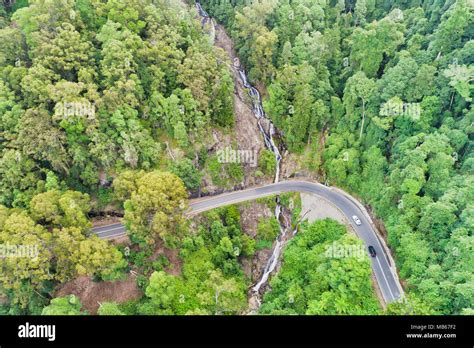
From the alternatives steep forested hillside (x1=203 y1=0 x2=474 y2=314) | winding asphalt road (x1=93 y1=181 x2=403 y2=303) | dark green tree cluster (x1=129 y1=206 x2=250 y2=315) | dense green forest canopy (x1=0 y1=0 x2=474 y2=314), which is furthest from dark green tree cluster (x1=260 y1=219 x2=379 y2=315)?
steep forested hillside (x1=203 y1=0 x2=474 y2=314)

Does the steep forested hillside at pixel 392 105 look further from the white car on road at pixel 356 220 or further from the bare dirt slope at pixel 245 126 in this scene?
the bare dirt slope at pixel 245 126

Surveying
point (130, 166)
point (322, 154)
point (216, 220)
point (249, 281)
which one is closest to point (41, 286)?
point (130, 166)

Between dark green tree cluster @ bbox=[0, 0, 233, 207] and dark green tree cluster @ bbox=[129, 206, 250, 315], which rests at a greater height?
dark green tree cluster @ bbox=[0, 0, 233, 207]

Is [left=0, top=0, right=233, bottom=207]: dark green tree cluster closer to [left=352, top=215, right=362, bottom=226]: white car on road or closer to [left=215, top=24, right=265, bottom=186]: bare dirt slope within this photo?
[left=215, top=24, right=265, bottom=186]: bare dirt slope

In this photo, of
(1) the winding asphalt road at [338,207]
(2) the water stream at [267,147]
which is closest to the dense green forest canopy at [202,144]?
(1) the winding asphalt road at [338,207]

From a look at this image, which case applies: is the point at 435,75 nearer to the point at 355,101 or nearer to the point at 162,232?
the point at 355,101

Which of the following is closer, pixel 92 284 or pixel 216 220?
pixel 92 284
